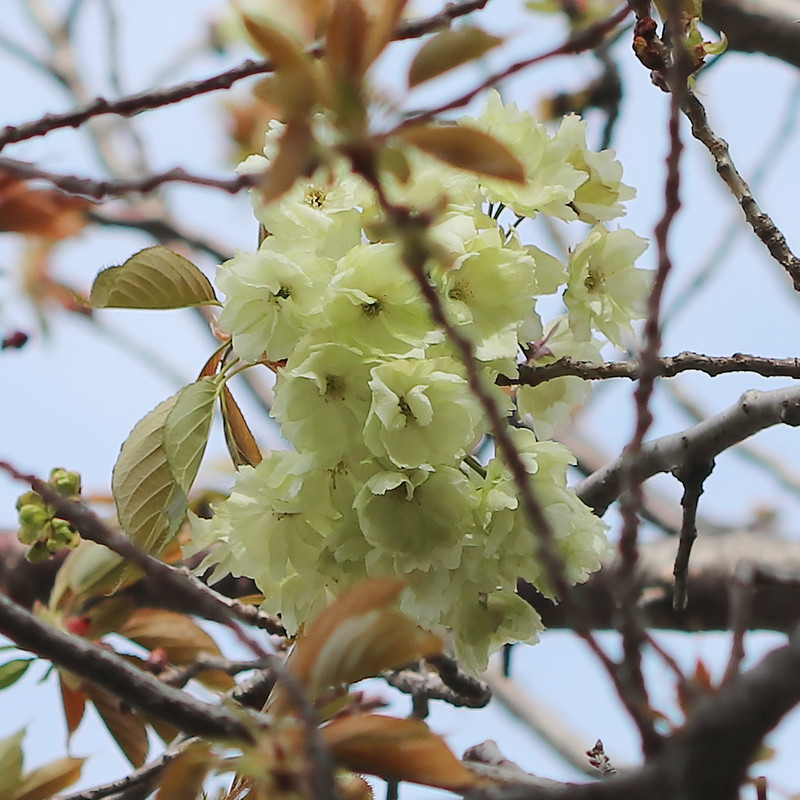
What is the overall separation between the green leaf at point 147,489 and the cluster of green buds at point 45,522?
157mm

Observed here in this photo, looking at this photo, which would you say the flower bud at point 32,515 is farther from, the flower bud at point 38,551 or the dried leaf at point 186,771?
the dried leaf at point 186,771

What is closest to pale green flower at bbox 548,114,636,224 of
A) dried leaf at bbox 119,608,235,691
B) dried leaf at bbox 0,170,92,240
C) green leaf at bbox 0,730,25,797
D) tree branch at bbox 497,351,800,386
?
tree branch at bbox 497,351,800,386

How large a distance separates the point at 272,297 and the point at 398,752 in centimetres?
35

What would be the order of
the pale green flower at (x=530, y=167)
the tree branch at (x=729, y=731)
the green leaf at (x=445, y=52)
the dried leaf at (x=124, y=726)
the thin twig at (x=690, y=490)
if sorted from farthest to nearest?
the dried leaf at (x=124, y=726) < the thin twig at (x=690, y=490) < the pale green flower at (x=530, y=167) < the green leaf at (x=445, y=52) < the tree branch at (x=729, y=731)

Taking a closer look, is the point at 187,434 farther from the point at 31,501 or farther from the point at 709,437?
the point at 709,437

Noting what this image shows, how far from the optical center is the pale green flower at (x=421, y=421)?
60 centimetres

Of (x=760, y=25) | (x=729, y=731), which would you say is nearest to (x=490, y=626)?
(x=729, y=731)

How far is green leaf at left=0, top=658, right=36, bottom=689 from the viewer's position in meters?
0.91

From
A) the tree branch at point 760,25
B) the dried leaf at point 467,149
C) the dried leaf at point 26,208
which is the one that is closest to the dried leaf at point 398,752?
the dried leaf at point 467,149

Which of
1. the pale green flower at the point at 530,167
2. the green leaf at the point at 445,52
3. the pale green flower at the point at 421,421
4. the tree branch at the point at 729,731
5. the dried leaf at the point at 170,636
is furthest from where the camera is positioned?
the dried leaf at the point at 170,636

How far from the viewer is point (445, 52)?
1.22ft

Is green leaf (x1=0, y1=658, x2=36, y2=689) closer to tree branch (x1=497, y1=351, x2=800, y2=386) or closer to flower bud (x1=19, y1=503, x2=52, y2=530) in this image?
flower bud (x1=19, y1=503, x2=52, y2=530)

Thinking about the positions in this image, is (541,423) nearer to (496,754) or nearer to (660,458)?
(660,458)

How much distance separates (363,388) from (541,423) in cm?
22
